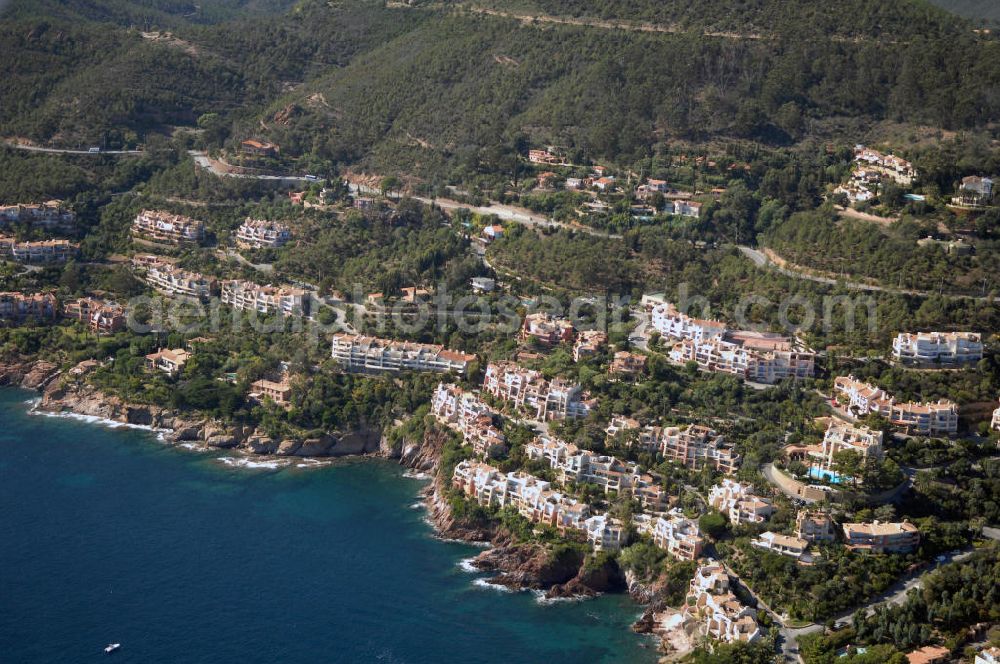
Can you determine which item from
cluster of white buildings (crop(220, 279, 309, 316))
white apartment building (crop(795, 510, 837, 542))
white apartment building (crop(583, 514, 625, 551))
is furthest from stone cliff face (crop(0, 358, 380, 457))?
white apartment building (crop(795, 510, 837, 542))

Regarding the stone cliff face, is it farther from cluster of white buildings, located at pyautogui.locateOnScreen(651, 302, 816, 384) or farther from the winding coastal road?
the winding coastal road

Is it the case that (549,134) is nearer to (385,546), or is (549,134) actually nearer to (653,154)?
(653,154)

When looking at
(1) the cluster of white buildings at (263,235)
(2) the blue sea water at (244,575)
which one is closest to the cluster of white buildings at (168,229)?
(1) the cluster of white buildings at (263,235)

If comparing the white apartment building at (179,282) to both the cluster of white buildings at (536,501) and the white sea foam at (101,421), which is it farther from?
the cluster of white buildings at (536,501)

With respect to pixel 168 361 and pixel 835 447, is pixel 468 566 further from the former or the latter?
pixel 168 361

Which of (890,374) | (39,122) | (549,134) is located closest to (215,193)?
(39,122)

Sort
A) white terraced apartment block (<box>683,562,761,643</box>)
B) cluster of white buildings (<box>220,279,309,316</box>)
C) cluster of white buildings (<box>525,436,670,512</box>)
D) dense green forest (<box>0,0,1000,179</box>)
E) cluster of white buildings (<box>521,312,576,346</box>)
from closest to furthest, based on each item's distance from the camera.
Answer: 1. white terraced apartment block (<box>683,562,761,643</box>)
2. cluster of white buildings (<box>525,436,670,512</box>)
3. cluster of white buildings (<box>521,312,576,346</box>)
4. cluster of white buildings (<box>220,279,309,316</box>)
5. dense green forest (<box>0,0,1000,179</box>)

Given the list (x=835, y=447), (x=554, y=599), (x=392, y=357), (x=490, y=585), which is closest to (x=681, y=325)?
(x=835, y=447)
